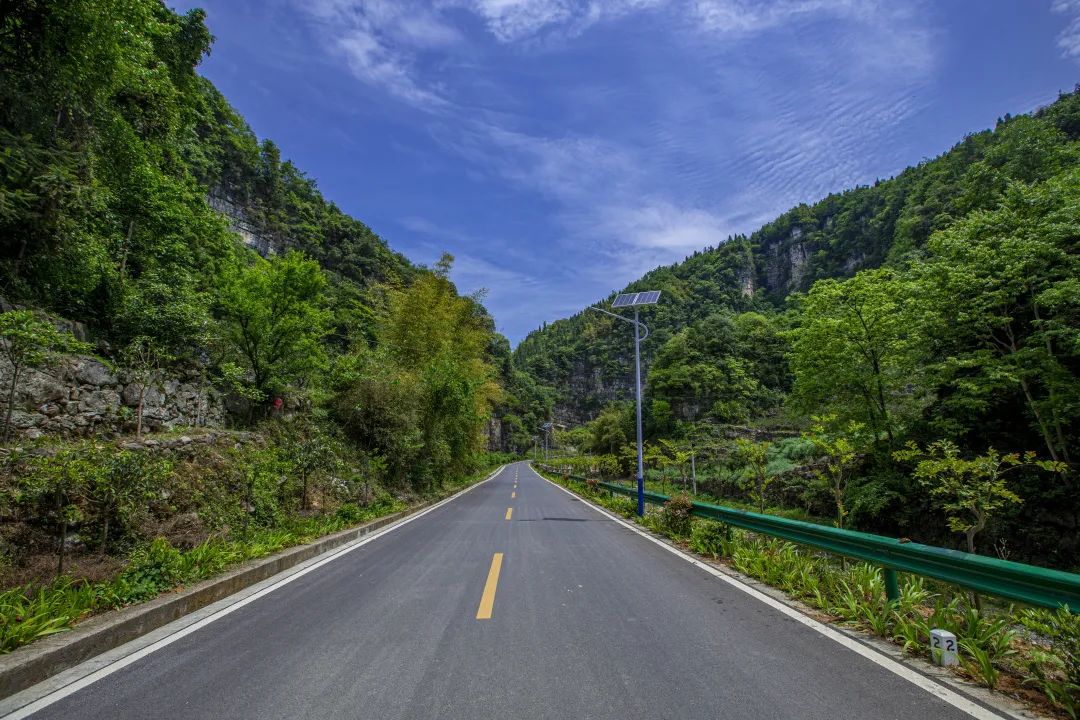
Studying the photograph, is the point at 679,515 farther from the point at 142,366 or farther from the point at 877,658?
the point at 142,366

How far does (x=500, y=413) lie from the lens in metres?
83.1

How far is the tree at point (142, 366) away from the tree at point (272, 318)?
2338mm

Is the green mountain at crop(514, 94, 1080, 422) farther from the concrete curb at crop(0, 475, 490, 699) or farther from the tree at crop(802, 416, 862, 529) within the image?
the concrete curb at crop(0, 475, 490, 699)

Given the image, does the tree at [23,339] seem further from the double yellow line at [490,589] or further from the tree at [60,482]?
the double yellow line at [490,589]

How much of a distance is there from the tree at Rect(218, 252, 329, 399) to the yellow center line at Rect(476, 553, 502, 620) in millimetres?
8971

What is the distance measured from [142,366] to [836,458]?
21.5m

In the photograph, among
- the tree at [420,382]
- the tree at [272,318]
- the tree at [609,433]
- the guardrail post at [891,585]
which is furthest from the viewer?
the tree at [609,433]

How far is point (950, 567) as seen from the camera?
12.1 ft

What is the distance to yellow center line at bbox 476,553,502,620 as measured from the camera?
4.41m

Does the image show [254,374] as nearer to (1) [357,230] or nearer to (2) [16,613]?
(2) [16,613]

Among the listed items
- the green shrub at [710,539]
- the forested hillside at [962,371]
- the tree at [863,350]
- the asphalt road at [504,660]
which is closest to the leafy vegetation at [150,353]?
the asphalt road at [504,660]

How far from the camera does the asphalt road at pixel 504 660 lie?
269 cm

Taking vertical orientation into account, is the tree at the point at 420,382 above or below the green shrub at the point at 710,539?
above

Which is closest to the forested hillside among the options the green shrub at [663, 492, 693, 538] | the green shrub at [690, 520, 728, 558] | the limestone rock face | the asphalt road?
the green shrub at [690, 520, 728, 558]
